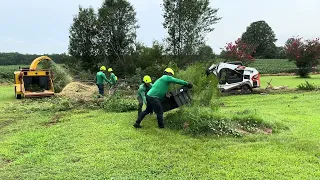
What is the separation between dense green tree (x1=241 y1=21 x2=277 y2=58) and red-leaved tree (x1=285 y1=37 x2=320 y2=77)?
38273 millimetres

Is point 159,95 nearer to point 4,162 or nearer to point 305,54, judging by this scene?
point 4,162

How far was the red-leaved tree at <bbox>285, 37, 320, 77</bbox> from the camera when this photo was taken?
34906mm

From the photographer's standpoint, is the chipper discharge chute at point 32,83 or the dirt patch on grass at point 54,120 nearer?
the dirt patch on grass at point 54,120

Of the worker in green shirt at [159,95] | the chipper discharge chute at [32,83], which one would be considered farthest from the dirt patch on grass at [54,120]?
the chipper discharge chute at [32,83]

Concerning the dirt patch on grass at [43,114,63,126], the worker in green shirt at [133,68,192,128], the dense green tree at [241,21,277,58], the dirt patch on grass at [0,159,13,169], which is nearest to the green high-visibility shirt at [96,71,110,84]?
the dirt patch on grass at [43,114,63,126]

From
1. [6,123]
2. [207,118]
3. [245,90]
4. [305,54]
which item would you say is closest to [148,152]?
[207,118]

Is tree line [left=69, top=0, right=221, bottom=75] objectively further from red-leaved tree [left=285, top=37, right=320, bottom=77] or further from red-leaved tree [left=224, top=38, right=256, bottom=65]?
red-leaved tree [left=285, top=37, right=320, bottom=77]

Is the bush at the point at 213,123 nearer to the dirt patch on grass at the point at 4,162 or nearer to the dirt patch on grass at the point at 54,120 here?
the dirt patch on grass at the point at 54,120

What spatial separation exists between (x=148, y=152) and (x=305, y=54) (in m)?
32.5

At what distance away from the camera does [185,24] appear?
2923 cm

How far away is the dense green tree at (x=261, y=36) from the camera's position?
75.9 meters

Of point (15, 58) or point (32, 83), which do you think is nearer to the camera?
point (32, 83)

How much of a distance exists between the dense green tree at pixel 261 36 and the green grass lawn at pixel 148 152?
223ft

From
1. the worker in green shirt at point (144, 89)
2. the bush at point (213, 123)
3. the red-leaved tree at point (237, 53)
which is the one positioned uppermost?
the red-leaved tree at point (237, 53)
